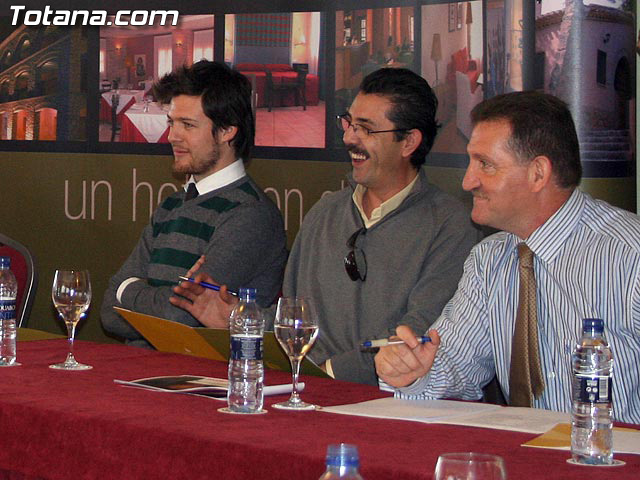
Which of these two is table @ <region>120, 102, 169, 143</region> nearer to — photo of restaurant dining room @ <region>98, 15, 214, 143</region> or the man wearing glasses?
photo of restaurant dining room @ <region>98, 15, 214, 143</region>

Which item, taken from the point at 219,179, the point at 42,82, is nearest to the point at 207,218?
the point at 219,179

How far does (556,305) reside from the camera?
244 cm

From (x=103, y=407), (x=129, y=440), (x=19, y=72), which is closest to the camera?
(x=129, y=440)

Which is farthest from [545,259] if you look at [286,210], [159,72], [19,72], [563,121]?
[19,72]

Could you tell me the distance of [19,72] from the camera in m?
4.99

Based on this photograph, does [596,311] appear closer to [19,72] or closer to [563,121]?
[563,121]

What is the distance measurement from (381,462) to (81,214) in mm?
3660

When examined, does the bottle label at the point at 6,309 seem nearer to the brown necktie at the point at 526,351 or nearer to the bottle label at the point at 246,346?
the bottle label at the point at 246,346

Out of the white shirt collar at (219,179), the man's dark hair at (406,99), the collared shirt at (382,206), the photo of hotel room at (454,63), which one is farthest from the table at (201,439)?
the photo of hotel room at (454,63)

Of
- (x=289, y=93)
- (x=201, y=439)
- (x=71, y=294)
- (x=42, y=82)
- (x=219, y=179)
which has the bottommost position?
(x=201, y=439)

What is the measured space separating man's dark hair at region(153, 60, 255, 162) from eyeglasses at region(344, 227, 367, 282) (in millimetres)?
812

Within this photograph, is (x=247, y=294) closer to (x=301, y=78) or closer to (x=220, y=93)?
(x=220, y=93)

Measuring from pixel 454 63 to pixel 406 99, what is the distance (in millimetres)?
717

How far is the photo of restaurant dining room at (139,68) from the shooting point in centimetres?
475
